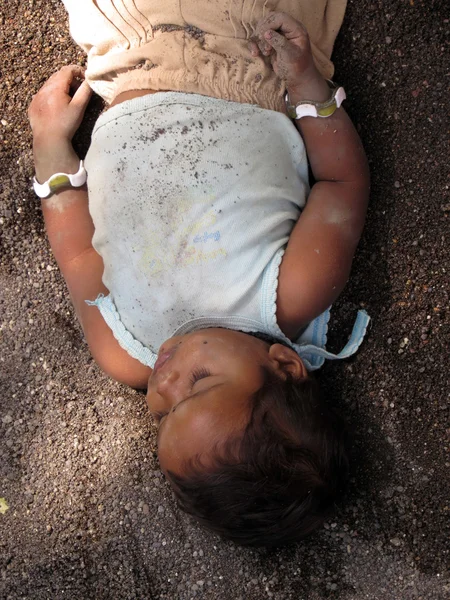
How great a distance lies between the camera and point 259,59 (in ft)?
4.42

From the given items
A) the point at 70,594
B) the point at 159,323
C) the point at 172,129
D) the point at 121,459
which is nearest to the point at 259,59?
the point at 172,129

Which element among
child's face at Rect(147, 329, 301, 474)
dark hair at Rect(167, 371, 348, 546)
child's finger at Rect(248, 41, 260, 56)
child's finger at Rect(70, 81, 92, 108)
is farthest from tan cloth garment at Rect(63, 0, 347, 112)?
dark hair at Rect(167, 371, 348, 546)

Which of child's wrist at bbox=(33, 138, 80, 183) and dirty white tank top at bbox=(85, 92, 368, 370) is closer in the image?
dirty white tank top at bbox=(85, 92, 368, 370)

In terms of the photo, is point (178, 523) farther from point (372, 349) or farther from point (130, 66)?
point (130, 66)

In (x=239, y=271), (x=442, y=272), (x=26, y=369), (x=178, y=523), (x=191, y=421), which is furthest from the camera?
(x=26, y=369)

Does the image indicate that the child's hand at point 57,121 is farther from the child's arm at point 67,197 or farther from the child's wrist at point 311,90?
the child's wrist at point 311,90

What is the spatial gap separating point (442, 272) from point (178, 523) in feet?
3.03

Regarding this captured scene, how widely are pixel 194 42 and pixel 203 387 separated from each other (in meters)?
0.78

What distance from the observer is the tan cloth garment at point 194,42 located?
1331 mm

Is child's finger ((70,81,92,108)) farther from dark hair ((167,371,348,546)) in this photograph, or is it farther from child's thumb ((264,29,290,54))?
dark hair ((167,371,348,546))

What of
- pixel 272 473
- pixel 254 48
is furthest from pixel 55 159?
pixel 272 473

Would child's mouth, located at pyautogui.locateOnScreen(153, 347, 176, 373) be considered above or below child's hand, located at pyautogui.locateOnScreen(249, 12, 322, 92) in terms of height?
below

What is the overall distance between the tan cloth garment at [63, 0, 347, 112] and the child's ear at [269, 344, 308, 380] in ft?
1.87

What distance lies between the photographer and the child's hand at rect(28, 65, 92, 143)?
1563 millimetres
